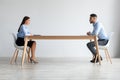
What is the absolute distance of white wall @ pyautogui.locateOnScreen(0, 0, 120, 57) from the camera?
26.3ft

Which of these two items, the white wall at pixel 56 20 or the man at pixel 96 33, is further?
the white wall at pixel 56 20

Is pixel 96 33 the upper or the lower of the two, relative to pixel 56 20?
lower

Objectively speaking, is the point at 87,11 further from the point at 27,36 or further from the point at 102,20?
the point at 27,36

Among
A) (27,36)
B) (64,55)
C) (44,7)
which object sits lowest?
(64,55)

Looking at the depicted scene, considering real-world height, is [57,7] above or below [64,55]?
above

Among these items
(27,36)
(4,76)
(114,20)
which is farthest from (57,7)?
(4,76)

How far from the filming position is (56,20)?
26.6ft

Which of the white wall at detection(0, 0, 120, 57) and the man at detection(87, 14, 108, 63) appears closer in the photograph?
the man at detection(87, 14, 108, 63)

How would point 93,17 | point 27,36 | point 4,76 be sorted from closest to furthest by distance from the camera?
point 4,76, point 27,36, point 93,17

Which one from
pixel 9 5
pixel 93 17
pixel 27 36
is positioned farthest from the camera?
pixel 9 5

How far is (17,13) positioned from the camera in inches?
315

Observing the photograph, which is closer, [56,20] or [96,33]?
[96,33]

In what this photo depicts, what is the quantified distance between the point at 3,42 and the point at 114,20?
2.99m

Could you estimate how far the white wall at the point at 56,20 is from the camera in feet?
26.3
